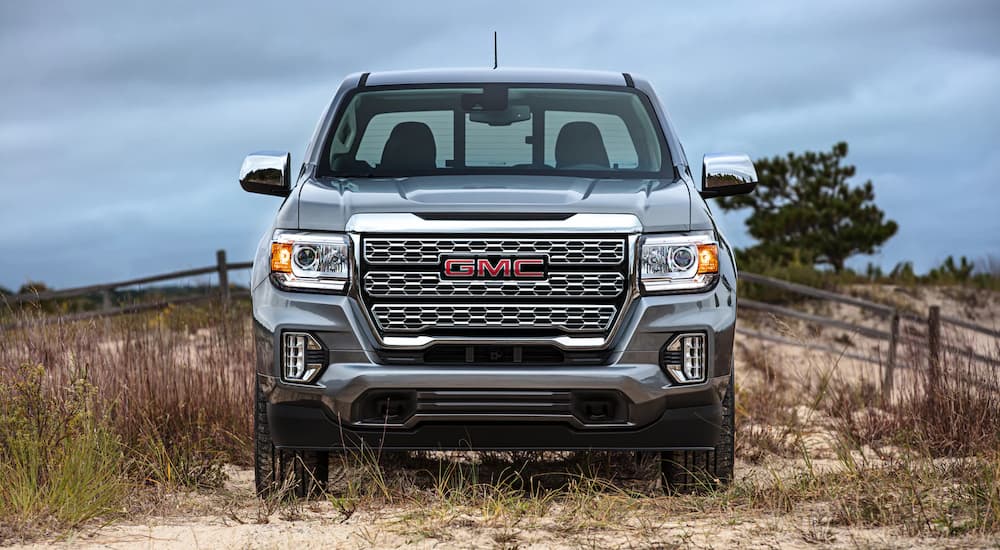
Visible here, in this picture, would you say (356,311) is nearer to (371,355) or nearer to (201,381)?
(371,355)

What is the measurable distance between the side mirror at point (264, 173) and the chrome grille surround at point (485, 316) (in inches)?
49.5

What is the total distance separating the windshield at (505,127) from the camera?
5.92 m

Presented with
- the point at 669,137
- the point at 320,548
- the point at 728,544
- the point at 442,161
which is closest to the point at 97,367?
the point at 442,161

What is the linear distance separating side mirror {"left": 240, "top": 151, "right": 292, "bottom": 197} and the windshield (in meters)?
0.29

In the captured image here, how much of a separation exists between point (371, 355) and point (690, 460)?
5.34 feet

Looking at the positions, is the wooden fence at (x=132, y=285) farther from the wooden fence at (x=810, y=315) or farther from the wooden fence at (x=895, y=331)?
the wooden fence at (x=895, y=331)

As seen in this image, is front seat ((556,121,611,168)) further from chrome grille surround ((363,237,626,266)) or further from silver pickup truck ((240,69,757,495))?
chrome grille surround ((363,237,626,266))

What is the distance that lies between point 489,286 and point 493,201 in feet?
1.17

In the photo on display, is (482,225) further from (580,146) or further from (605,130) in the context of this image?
(605,130)

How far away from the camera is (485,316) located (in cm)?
470

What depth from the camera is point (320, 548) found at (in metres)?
4.41

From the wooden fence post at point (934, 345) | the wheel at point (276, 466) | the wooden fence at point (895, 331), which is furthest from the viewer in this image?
the wooden fence at point (895, 331)

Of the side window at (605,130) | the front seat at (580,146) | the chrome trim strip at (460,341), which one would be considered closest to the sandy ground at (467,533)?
the chrome trim strip at (460,341)

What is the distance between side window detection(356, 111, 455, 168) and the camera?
19.6ft
